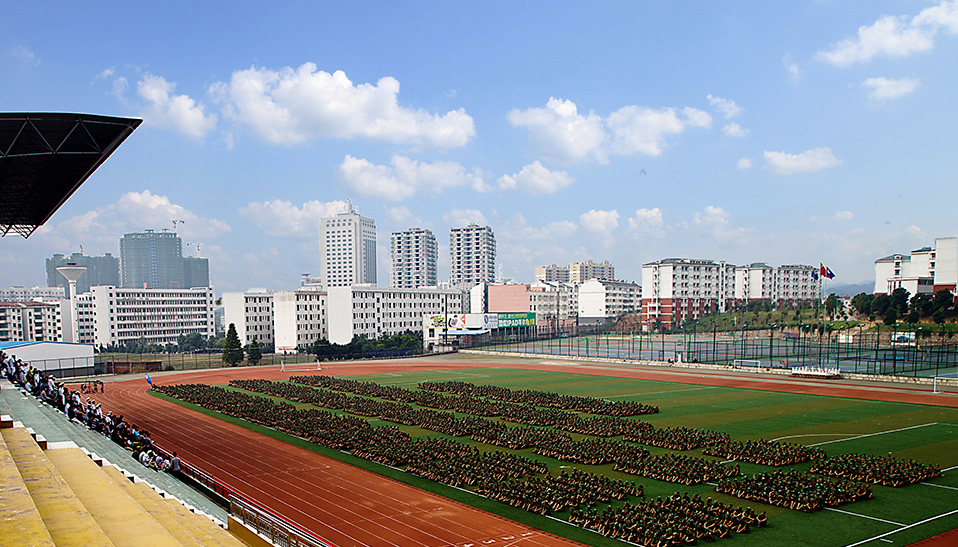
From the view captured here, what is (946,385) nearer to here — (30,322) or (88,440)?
(88,440)

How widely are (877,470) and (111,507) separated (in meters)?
21.5

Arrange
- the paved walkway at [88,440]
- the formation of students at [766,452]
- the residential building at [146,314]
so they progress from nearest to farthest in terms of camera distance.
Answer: the paved walkway at [88,440], the formation of students at [766,452], the residential building at [146,314]

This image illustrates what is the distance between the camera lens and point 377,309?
3937 inches

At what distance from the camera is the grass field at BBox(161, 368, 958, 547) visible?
16.0 m

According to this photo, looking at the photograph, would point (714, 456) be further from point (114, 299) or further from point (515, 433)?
point (114, 299)

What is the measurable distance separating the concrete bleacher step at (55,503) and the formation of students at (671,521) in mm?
11571

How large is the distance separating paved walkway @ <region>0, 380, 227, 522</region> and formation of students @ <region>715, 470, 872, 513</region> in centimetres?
1461

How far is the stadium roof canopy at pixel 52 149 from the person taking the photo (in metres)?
20.5

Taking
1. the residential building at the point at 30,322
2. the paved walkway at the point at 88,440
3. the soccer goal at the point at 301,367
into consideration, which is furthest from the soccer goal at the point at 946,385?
the residential building at the point at 30,322

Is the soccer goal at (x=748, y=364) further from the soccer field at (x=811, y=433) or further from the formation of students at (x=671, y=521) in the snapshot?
the formation of students at (x=671, y=521)

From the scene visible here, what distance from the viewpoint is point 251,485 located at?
20.8 meters

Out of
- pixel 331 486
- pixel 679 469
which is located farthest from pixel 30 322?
pixel 679 469

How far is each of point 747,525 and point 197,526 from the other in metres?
13.0

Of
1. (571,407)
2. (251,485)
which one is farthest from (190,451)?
(571,407)
